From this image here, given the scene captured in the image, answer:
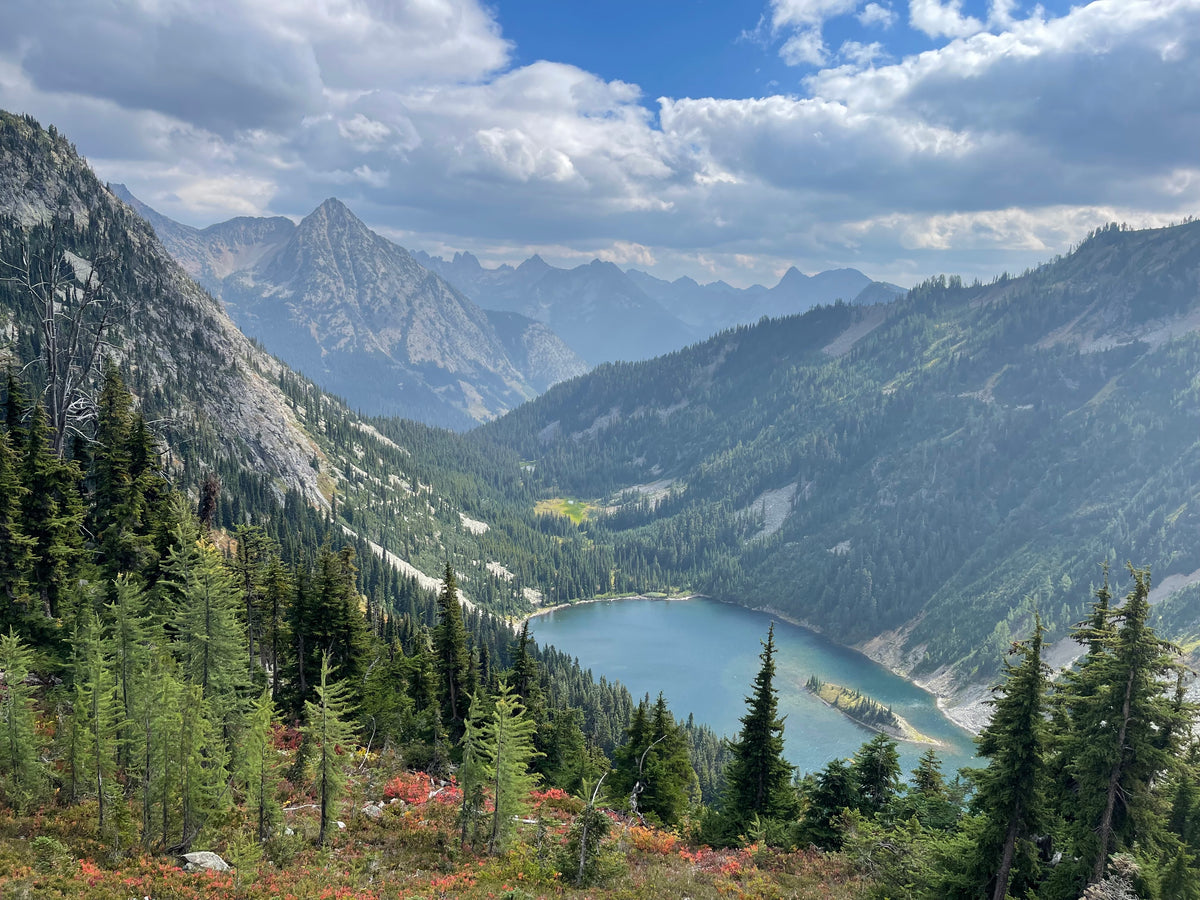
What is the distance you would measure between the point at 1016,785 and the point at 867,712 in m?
166

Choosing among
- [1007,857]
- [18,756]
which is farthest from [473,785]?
[1007,857]

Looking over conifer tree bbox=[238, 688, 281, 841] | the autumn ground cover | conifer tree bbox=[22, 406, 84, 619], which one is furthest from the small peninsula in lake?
conifer tree bbox=[22, 406, 84, 619]

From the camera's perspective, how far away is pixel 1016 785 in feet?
82.8

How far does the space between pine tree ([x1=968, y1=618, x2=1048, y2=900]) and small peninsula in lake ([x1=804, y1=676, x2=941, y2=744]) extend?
6035 inches

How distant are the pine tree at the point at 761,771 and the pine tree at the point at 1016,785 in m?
15.1

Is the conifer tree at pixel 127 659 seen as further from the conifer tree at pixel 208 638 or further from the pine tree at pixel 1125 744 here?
the pine tree at pixel 1125 744

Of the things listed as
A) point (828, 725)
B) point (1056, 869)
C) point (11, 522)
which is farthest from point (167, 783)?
point (828, 725)

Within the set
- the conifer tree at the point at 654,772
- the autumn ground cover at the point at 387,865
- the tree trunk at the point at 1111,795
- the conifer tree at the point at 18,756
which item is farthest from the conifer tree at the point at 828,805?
the conifer tree at the point at 18,756

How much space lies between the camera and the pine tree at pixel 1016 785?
81.0 ft

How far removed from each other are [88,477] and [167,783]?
102ft

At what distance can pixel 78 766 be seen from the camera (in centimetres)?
2772

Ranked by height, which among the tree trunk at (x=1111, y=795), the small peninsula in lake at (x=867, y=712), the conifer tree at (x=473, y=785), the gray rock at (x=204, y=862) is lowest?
the small peninsula in lake at (x=867, y=712)

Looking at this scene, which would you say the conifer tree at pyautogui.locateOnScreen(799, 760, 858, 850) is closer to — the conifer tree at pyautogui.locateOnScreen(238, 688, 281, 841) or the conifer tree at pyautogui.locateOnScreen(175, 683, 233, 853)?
the conifer tree at pyautogui.locateOnScreen(238, 688, 281, 841)

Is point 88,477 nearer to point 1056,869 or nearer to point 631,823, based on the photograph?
point 631,823
